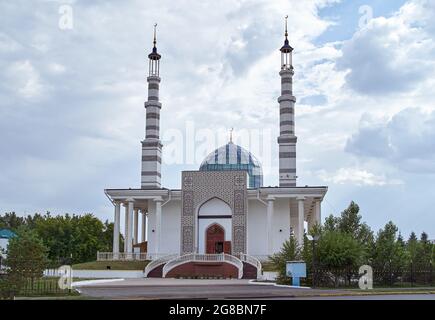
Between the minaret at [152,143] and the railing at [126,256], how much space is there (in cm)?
635

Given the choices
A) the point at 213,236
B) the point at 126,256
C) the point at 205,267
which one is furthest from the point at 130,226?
the point at 205,267

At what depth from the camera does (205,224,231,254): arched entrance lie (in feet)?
151

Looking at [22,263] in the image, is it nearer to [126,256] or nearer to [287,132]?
[126,256]

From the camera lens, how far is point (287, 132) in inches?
1957

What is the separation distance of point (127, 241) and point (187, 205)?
5.99 metres

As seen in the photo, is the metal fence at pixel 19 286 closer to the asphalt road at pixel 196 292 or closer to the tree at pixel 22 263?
the tree at pixel 22 263

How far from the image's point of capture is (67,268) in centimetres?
2127

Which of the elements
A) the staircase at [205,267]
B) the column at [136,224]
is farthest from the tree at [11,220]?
the staircase at [205,267]

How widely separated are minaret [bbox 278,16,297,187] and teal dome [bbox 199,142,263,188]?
17.1 feet

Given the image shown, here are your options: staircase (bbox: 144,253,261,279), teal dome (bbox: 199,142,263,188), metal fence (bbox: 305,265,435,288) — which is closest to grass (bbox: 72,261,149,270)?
staircase (bbox: 144,253,261,279)

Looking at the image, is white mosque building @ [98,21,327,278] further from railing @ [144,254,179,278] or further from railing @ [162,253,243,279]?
railing @ [162,253,243,279]

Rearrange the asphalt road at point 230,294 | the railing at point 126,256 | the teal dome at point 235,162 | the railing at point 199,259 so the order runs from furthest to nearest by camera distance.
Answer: the teal dome at point 235,162, the railing at point 126,256, the railing at point 199,259, the asphalt road at point 230,294

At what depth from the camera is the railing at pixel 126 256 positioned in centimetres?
4438
